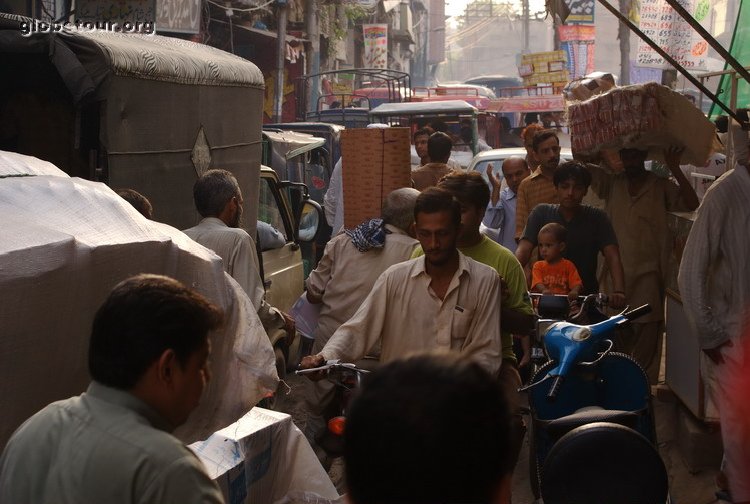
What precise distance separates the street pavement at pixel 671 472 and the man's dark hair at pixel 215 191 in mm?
1563

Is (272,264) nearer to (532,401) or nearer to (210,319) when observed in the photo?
(532,401)

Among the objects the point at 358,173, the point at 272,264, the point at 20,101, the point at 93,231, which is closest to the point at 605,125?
the point at 358,173

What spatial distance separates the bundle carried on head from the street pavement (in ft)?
4.99

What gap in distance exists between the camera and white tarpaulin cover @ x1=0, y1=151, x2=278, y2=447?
8.52ft

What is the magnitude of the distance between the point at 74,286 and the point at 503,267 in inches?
96.7

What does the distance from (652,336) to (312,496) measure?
3659 mm

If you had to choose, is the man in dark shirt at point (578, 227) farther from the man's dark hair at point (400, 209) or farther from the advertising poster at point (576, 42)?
the advertising poster at point (576, 42)

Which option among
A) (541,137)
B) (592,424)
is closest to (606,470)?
(592,424)

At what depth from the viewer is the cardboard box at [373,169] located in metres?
6.92

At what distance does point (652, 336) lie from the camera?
707 centimetres

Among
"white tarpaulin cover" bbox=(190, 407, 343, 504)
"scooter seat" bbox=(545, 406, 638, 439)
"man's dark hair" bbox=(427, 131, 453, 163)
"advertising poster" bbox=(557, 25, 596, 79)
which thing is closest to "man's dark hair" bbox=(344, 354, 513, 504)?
"white tarpaulin cover" bbox=(190, 407, 343, 504)

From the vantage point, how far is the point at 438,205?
427 centimetres

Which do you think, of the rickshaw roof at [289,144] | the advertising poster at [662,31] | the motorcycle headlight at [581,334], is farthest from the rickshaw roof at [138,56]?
the advertising poster at [662,31]

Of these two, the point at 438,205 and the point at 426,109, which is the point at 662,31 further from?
the point at 438,205
